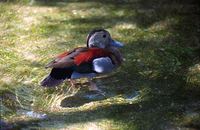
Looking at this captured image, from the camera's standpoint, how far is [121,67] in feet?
21.6

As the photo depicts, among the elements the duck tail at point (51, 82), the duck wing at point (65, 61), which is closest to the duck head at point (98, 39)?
the duck wing at point (65, 61)

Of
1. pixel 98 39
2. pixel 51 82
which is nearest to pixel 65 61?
pixel 51 82

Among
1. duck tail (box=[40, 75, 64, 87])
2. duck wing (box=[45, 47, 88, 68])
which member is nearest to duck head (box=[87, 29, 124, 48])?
duck wing (box=[45, 47, 88, 68])

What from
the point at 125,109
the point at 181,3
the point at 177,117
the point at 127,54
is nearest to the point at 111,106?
the point at 125,109

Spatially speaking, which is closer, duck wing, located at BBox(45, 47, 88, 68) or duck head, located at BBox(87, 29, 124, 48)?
duck wing, located at BBox(45, 47, 88, 68)

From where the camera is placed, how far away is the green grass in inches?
217

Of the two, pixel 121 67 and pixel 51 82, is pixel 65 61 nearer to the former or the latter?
pixel 51 82

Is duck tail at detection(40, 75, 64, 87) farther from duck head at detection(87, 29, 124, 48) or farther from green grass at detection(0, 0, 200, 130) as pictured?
duck head at detection(87, 29, 124, 48)

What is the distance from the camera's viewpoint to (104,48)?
246 inches

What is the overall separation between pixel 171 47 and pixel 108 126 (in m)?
2.17

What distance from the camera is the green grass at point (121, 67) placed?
551cm

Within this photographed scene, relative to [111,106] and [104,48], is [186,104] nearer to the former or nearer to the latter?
[111,106]

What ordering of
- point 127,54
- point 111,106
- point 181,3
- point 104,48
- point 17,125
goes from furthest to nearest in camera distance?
point 181,3
point 127,54
point 104,48
point 111,106
point 17,125

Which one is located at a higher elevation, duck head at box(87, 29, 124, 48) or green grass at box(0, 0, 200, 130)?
duck head at box(87, 29, 124, 48)
